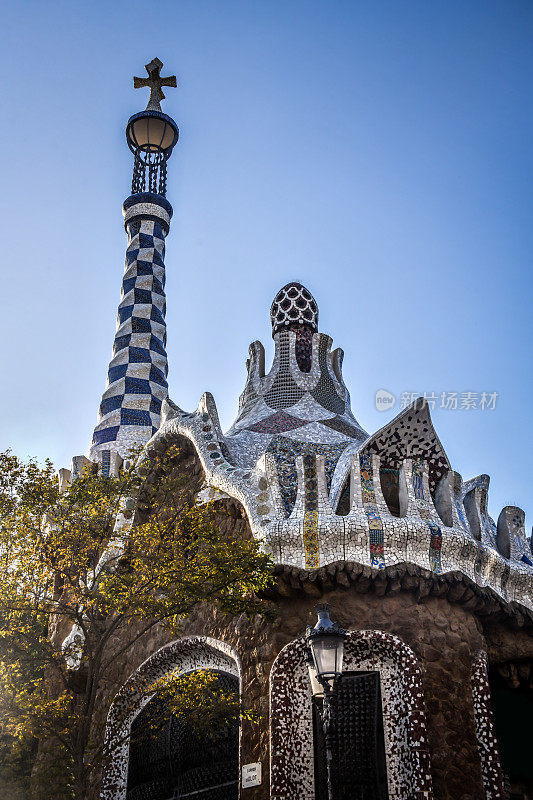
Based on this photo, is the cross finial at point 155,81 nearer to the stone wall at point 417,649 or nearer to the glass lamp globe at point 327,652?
the stone wall at point 417,649

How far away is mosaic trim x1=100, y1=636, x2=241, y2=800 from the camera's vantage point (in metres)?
7.43

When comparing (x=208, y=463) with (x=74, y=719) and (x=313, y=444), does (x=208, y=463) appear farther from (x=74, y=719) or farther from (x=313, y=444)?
(x=74, y=719)

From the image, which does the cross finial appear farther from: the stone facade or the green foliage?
the stone facade

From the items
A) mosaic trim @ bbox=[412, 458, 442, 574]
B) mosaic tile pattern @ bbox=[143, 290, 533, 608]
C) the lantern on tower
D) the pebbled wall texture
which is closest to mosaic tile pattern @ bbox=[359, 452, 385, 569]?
mosaic tile pattern @ bbox=[143, 290, 533, 608]

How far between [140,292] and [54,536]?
25.5ft

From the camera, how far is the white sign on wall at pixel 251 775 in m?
6.27

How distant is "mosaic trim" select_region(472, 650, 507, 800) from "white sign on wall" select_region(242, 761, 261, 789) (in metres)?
1.75

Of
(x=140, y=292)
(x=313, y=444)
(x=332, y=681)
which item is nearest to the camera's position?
(x=332, y=681)

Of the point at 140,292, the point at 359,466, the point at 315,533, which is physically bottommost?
the point at 315,533

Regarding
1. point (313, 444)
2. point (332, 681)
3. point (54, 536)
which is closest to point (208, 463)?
point (313, 444)

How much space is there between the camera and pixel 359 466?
24.2 feet

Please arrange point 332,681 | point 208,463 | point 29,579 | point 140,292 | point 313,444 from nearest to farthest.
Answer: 1. point 332,681
2. point 29,579
3. point 208,463
4. point 313,444
5. point 140,292

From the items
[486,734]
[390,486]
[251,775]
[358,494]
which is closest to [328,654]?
[251,775]

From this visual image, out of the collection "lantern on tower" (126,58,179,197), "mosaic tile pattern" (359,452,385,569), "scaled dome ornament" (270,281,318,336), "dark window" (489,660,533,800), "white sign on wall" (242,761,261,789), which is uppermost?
"lantern on tower" (126,58,179,197)
